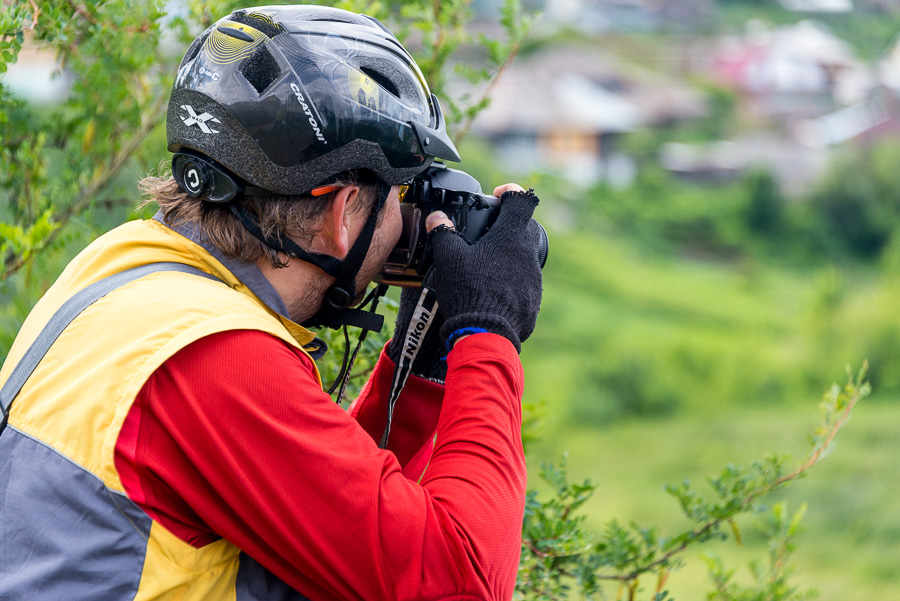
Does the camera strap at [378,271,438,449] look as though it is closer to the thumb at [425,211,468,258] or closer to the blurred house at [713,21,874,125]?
the thumb at [425,211,468,258]

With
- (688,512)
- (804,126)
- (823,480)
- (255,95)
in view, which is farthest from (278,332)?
(804,126)

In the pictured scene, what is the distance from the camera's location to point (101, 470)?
1.42 metres

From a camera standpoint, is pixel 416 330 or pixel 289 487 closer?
pixel 289 487

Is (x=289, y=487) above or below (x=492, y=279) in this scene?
below

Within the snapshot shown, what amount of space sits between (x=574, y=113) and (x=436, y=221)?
4796 centimetres

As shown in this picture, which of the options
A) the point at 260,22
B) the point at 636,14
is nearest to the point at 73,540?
the point at 260,22

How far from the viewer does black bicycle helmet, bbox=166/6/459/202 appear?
1.77m

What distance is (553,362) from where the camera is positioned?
24.8 meters

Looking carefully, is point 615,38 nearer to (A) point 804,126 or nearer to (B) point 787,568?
(A) point 804,126

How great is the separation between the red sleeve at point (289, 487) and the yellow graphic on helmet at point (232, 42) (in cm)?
64

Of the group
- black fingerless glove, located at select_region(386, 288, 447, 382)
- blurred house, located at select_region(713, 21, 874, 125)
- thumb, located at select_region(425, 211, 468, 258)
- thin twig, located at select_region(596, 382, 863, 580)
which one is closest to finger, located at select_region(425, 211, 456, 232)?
thumb, located at select_region(425, 211, 468, 258)

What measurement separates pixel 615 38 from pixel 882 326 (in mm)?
45771

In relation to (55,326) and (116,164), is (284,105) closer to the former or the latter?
(55,326)

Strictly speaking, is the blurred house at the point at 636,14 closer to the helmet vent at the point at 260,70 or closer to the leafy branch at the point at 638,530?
the leafy branch at the point at 638,530
